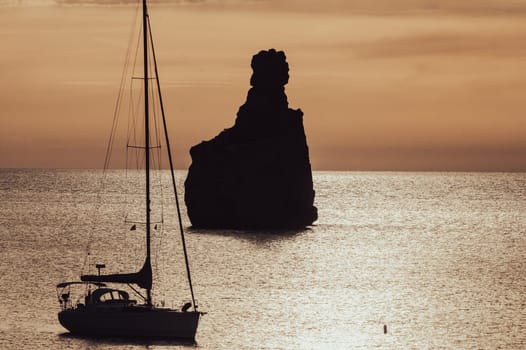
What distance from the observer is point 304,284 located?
9350 cm

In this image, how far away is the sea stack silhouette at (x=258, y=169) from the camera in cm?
12775

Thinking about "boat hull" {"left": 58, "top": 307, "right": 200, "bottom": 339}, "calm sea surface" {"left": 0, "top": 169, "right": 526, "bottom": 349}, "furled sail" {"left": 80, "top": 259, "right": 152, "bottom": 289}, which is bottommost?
"calm sea surface" {"left": 0, "top": 169, "right": 526, "bottom": 349}

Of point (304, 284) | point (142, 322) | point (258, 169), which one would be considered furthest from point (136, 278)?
point (258, 169)

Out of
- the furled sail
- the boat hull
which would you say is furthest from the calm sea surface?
the furled sail

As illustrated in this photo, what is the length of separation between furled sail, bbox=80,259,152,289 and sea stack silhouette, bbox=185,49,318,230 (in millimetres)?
64916

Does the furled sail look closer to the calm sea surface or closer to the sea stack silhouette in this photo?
the calm sea surface

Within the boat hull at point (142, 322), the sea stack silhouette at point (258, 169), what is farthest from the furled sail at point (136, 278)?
the sea stack silhouette at point (258, 169)

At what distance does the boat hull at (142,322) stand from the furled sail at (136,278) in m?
2.03

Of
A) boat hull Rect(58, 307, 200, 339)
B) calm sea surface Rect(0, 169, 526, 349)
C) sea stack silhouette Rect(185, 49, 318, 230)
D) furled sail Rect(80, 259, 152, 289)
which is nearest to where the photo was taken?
boat hull Rect(58, 307, 200, 339)

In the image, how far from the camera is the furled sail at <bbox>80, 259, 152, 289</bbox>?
61.5 m

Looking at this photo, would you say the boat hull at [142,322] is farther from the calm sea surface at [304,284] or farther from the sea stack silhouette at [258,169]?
the sea stack silhouette at [258,169]

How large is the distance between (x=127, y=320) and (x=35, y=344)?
5.49 meters

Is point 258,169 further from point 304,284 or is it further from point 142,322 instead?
point 142,322

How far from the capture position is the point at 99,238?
138 m
